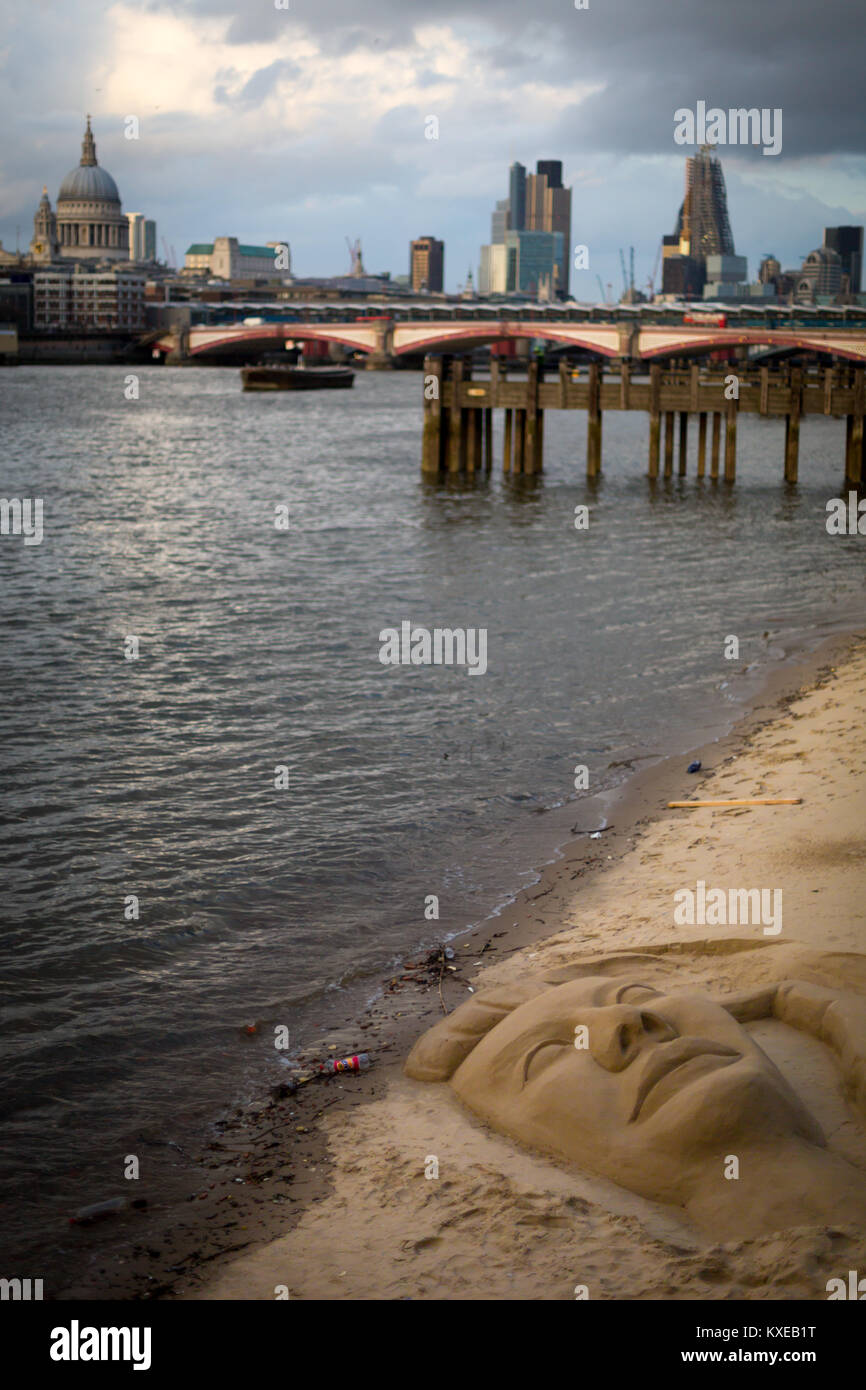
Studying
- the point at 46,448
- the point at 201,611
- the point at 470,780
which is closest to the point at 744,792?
the point at 470,780

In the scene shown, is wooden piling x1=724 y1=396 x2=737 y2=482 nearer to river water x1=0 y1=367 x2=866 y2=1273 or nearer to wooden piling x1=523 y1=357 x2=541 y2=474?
river water x1=0 y1=367 x2=866 y2=1273

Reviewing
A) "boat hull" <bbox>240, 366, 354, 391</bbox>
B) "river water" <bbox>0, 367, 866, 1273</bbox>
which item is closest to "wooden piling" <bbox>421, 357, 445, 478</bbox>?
"river water" <bbox>0, 367, 866, 1273</bbox>

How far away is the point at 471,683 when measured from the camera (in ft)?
57.2

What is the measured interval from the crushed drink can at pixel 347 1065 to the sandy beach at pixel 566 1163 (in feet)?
0.33

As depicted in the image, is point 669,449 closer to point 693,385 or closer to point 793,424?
point 793,424

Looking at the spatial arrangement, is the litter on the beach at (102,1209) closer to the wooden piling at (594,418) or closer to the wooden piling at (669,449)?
the wooden piling at (594,418)

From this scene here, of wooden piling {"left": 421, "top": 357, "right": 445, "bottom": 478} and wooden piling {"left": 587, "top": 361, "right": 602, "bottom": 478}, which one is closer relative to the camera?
wooden piling {"left": 587, "top": 361, "right": 602, "bottom": 478}

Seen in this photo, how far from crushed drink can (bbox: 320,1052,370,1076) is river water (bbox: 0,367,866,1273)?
48 cm

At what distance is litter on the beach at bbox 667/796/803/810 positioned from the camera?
11.5m

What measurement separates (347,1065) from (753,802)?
16.6 ft

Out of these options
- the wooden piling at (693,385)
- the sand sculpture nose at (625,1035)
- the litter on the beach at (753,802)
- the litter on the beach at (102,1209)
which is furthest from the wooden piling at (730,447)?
the litter on the beach at (102,1209)

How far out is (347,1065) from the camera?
786 centimetres
